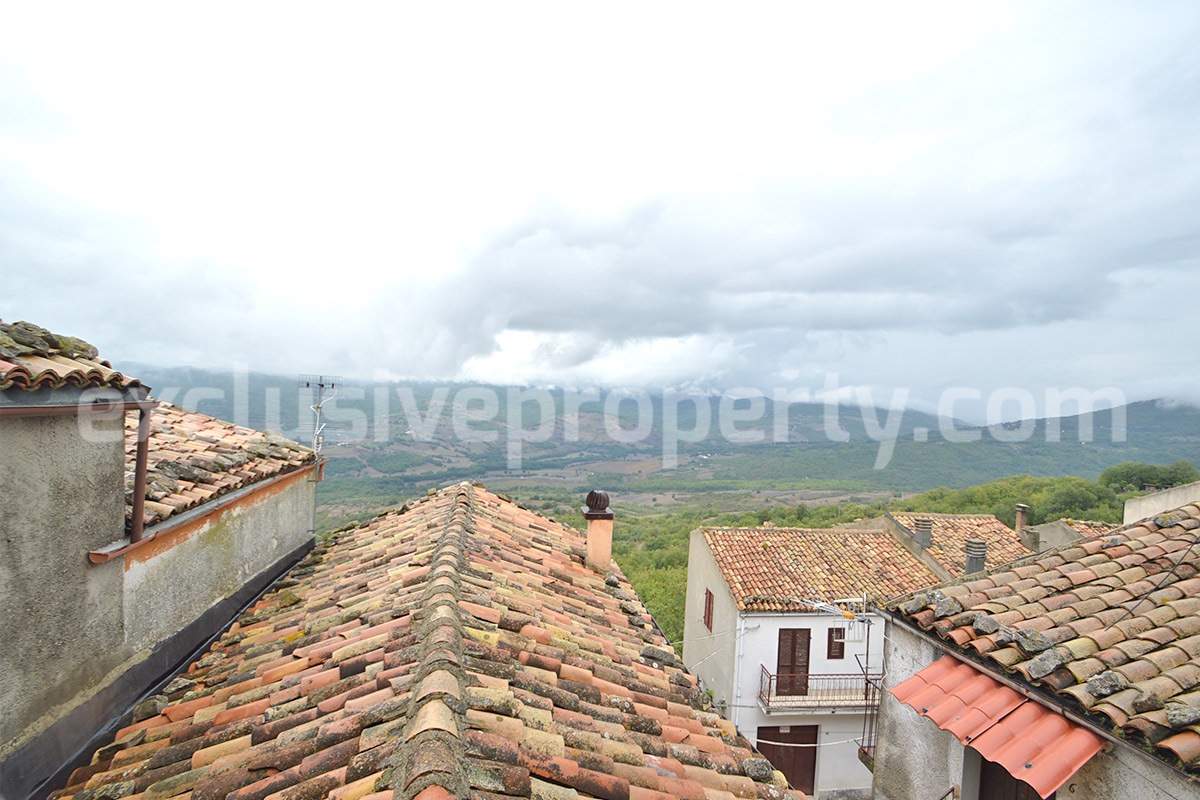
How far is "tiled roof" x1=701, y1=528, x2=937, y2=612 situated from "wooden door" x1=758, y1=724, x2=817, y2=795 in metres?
4.10

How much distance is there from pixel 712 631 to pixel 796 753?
4.21 metres

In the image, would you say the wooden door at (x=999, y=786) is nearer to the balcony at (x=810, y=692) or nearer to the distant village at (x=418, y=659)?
the distant village at (x=418, y=659)

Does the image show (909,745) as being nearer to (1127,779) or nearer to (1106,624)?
(1106,624)

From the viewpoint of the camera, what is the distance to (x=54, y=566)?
404 centimetres

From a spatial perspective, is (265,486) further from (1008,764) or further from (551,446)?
(551,446)

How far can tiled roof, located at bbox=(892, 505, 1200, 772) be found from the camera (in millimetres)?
4055

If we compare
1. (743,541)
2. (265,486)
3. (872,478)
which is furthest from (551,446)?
(265,486)

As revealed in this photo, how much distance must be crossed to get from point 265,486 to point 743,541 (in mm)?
16549

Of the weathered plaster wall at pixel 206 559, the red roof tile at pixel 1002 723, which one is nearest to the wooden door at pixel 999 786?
the red roof tile at pixel 1002 723

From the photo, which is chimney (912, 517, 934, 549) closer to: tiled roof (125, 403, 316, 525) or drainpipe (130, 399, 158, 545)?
tiled roof (125, 403, 316, 525)

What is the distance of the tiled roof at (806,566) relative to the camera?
18484 millimetres

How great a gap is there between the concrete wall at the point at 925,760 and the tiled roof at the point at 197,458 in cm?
744

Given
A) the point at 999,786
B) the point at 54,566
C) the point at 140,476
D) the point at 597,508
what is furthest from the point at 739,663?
the point at 54,566

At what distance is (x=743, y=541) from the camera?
69.3 feet
